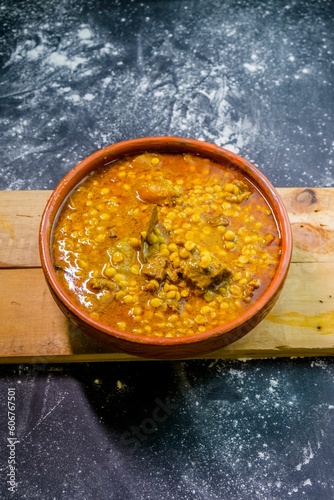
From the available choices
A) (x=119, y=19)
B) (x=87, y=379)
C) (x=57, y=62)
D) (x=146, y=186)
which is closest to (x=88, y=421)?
(x=87, y=379)

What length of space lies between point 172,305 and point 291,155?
141 centimetres

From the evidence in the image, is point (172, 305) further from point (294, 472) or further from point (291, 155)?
point (291, 155)

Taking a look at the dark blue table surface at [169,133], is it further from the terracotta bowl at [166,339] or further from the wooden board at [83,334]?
the terracotta bowl at [166,339]

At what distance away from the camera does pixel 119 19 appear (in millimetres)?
3619

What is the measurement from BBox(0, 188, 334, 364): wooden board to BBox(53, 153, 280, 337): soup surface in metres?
0.31

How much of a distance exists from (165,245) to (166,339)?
1.31ft

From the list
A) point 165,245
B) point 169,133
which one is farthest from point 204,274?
point 169,133

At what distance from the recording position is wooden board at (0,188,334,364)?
2.28 meters

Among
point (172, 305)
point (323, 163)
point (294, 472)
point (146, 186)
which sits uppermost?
point (146, 186)

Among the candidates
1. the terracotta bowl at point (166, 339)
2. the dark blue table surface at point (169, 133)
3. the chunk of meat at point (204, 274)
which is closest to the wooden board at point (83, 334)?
the dark blue table surface at point (169, 133)

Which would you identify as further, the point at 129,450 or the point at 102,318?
the point at 129,450

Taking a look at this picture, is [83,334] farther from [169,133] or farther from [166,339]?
[169,133]

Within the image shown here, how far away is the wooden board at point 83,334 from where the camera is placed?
2.28 m

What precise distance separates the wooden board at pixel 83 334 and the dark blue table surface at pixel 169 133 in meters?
0.16
